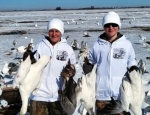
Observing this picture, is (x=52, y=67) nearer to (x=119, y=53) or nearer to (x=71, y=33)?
(x=119, y=53)

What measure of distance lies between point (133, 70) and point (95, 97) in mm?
607

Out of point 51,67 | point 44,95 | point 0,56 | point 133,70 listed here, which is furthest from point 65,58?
point 0,56

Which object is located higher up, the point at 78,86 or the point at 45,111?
the point at 78,86

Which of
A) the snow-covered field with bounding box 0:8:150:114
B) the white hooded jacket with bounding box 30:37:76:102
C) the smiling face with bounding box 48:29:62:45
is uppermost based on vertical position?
the snow-covered field with bounding box 0:8:150:114

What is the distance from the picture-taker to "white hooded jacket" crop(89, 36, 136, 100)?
438cm

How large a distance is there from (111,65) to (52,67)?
27.6 inches

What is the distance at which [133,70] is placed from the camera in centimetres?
410

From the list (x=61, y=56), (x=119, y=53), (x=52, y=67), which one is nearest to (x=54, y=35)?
(x=61, y=56)

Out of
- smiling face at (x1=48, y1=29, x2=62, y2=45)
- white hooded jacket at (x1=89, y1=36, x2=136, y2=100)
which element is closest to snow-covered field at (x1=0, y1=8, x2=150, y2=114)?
white hooded jacket at (x1=89, y1=36, x2=136, y2=100)

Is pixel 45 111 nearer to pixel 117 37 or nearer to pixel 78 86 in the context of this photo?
pixel 78 86

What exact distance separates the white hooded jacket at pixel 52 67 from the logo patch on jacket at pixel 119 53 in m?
0.56

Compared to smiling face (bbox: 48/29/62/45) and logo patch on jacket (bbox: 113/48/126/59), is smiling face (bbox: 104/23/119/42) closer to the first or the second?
logo patch on jacket (bbox: 113/48/126/59)

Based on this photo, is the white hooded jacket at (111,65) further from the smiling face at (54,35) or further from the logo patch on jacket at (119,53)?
the smiling face at (54,35)

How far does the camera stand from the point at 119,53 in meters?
4.38
